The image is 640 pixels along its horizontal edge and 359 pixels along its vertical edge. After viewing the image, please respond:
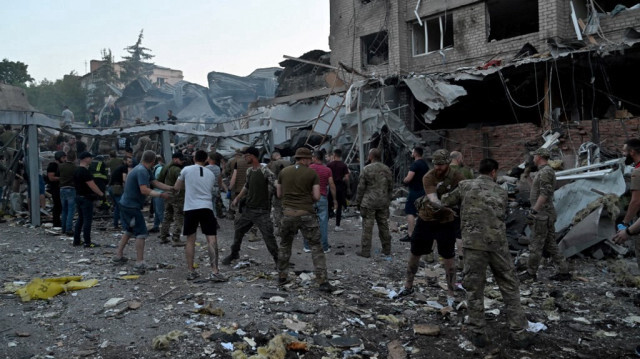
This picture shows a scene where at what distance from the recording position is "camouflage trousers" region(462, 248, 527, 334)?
4.37m

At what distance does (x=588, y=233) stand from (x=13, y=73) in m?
39.5

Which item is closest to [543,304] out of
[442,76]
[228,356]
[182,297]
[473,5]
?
[228,356]

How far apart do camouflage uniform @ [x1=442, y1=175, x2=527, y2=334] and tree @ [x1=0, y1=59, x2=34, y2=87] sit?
39.0m

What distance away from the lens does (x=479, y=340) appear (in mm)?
4328

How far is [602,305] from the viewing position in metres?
5.70

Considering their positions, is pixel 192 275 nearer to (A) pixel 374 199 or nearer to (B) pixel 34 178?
(A) pixel 374 199

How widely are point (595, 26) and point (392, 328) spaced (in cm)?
1385

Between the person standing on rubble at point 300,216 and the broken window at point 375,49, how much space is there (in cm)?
1507

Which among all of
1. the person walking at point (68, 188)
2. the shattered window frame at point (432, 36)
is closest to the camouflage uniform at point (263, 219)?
the person walking at point (68, 188)

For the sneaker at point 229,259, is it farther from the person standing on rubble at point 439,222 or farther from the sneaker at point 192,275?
the person standing on rubble at point 439,222

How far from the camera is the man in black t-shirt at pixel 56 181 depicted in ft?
32.2

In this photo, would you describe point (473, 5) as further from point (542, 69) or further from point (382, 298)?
point (382, 298)

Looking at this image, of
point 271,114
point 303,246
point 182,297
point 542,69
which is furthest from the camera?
point 271,114

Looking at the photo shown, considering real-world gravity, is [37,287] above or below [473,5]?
below
